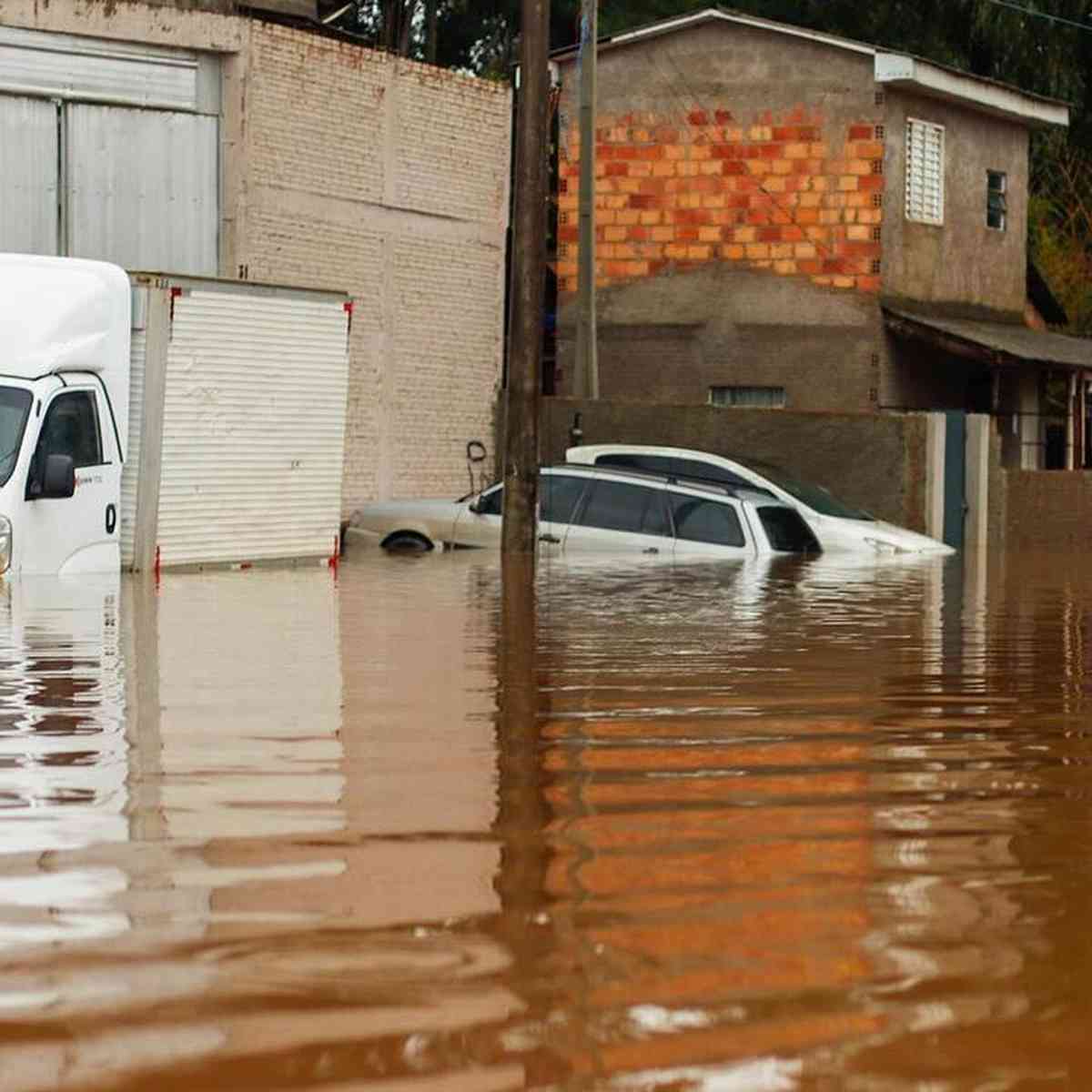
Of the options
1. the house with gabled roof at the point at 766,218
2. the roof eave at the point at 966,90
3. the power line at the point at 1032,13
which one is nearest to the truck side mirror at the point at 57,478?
the house with gabled roof at the point at 766,218

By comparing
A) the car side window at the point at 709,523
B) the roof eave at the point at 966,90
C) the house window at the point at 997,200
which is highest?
the roof eave at the point at 966,90

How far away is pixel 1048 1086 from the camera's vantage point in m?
4.88

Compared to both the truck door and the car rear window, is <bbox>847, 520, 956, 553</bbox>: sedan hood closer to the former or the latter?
the car rear window

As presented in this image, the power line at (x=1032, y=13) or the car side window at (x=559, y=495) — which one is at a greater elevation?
the power line at (x=1032, y=13)

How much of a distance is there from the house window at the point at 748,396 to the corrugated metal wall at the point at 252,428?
48.1ft

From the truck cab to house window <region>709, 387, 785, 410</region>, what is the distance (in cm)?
1881

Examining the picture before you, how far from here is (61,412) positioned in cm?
2048

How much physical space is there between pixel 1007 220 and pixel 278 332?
21.1 meters

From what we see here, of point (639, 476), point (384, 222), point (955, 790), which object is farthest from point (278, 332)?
point (955, 790)

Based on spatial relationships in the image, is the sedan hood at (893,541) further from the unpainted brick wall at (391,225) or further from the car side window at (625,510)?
the unpainted brick wall at (391,225)

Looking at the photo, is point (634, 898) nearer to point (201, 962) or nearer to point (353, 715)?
point (201, 962)

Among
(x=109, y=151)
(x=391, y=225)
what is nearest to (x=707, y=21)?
(x=391, y=225)

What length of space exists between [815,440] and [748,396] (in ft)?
15.0

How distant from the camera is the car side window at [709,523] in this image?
28438mm
